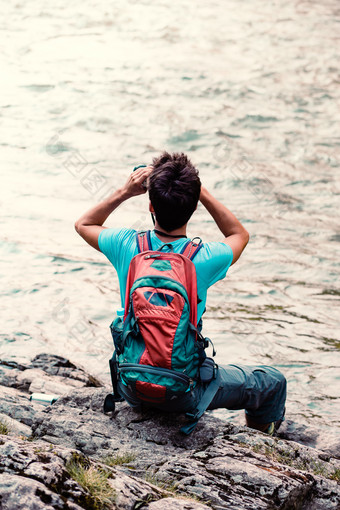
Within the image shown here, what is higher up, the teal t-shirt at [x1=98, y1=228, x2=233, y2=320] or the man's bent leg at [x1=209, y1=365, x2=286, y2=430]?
the teal t-shirt at [x1=98, y1=228, x2=233, y2=320]

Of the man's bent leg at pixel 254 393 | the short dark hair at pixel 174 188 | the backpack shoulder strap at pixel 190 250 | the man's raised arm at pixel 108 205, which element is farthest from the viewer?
the man's bent leg at pixel 254 393

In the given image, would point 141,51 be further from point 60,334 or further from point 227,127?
point 60,334

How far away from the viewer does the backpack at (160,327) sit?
12.0ft

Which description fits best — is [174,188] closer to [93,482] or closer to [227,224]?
[227,224]

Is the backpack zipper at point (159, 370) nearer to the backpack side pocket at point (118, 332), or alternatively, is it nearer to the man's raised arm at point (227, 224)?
the backpack side pocket at point (118, 332)

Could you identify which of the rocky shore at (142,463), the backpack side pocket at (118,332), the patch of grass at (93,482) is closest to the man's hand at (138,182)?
the backpack side pocket at (118,332)

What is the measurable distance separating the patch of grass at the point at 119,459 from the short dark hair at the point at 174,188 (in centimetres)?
139

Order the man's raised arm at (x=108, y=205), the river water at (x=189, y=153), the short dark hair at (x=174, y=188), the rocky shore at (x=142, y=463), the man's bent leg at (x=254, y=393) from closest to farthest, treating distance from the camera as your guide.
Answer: the rocky shore at (x=142, y=463), the short dark hair at (x=174, y=188), the man's raised arm at (x=108, y=205), the man's bent leg at (x=254, y=393), the river water at (x=189, y=153)

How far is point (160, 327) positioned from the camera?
365cm

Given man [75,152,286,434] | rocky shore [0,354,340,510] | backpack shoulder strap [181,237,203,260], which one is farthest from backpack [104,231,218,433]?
rocky shore [0,354,340,510]

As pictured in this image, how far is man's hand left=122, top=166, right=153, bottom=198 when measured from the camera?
390cm

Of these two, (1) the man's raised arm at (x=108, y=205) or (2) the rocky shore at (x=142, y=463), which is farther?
(1) the man's raised arm at (x=108, y=205)

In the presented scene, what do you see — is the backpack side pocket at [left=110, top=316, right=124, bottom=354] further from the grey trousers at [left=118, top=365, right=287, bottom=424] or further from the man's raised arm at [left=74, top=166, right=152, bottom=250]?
the man's raised arm at [left=74, top=166, right=152, bottom=250]

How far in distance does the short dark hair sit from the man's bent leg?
1.16m
